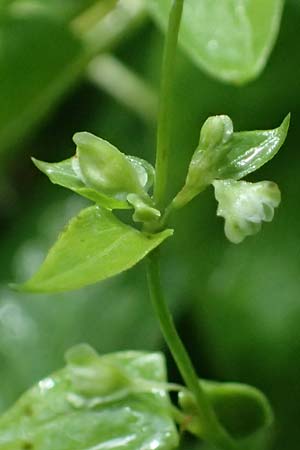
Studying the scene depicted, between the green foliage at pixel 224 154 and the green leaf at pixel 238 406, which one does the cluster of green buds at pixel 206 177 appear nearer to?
the green foliage at pixel 224 154

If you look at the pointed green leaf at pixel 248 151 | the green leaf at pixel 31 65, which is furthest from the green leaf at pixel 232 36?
the green leaf at pixel 31 65

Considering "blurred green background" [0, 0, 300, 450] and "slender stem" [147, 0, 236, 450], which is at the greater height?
"slender stem" [147, 0, 236, 450]

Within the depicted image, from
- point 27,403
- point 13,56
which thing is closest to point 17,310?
point 13,56

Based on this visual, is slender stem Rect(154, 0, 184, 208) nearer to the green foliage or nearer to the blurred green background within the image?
the green foliage

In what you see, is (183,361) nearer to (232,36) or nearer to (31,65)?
(232,36)

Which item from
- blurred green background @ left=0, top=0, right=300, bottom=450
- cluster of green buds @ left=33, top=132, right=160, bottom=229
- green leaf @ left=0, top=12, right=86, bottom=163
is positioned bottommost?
blurred green background @ left=0, top=0, right=300, bottom=450

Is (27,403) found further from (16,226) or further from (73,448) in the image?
(16,226)

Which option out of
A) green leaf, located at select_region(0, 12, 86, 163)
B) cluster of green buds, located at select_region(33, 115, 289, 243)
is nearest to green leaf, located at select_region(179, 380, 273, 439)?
cluster of green buds, located at select_region(33, 115, 289, 243)

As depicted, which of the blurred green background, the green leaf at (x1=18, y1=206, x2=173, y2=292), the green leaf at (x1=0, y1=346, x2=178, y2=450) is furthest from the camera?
the blurred green background
